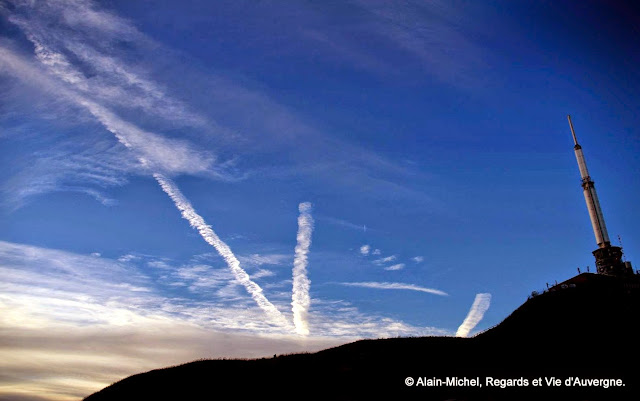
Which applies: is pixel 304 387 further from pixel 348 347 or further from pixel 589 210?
pixel 589 210

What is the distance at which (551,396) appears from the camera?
1121 inches

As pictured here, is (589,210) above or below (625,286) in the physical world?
above

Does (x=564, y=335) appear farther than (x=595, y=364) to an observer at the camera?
Yes

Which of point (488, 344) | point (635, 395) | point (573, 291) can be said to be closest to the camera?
point (635, 395)

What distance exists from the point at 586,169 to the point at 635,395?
110326 millimetres

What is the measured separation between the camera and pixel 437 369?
115 ft

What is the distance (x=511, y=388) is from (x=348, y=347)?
19544 millimetres

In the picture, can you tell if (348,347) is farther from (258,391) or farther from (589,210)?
(589,210)

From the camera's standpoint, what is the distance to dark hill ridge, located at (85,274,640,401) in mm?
30406

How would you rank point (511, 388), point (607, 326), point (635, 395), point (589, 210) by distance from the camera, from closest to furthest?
point (635, 395) → point (511, 388) → point (607, 326) → point (589, 210)

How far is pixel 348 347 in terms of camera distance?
151ft

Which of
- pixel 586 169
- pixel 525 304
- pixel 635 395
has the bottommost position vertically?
pixel 635 395

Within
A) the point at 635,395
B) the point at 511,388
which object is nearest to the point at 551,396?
the point at 511,388

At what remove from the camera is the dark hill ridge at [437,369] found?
30406mm
